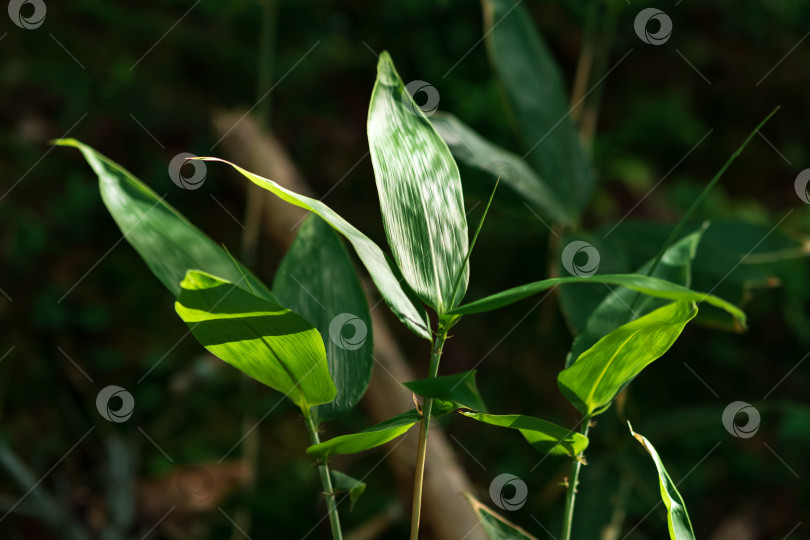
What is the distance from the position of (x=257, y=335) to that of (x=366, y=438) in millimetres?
71

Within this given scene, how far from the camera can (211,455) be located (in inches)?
64.0

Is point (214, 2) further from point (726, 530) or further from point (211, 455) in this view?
point (726, 530)

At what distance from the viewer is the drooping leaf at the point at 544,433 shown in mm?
337

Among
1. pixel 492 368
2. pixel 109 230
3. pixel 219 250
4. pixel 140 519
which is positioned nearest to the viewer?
pixel 219 250

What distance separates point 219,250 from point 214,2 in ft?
4.77

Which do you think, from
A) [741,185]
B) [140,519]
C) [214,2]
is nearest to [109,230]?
[214,2]

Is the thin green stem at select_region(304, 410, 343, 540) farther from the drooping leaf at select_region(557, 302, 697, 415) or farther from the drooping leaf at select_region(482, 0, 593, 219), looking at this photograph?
the drooping leaf at select_region(482, 0, 593, 219)

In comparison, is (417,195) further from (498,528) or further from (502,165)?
(502,165)

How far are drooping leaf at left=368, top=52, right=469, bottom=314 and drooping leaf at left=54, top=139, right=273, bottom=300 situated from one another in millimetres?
83

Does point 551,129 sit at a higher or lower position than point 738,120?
higher

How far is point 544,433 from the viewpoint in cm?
36

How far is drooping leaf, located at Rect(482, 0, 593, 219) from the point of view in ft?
3.12

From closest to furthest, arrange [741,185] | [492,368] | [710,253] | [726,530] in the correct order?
[710,253], [726,530], [492,368], [741,185]

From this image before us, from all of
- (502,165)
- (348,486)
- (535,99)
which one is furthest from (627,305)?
(535,99)
